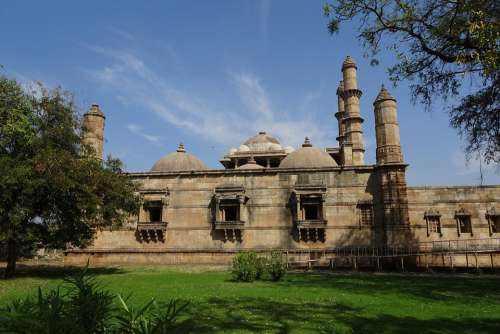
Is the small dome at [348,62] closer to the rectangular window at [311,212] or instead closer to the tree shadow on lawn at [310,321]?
the rectangular window at [311,212]

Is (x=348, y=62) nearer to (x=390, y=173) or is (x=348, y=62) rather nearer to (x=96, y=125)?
(x=390, y=173)

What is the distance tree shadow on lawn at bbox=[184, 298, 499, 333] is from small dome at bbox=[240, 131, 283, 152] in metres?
26.6

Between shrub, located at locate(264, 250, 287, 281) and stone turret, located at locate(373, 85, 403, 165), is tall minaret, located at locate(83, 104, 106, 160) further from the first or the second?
stone turret, located at locate(373, 85, 403, 165)

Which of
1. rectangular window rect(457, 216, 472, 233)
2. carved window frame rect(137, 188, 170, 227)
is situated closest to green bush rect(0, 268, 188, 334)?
carved window frame rect(137, 188, 170, 227)

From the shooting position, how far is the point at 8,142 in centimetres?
1529

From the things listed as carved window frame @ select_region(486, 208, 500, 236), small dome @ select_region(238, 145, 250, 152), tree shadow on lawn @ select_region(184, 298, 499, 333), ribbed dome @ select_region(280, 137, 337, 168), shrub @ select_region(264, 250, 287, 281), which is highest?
small dome @ select_region(238, 145, 250, 152)

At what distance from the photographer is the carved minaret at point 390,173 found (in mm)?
20156

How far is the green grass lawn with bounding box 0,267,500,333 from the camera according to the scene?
22.8 ft

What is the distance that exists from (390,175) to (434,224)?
4227mm

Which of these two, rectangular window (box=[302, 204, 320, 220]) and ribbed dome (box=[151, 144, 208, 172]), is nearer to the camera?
rectangular window (box=[302, 204, 320, 220])

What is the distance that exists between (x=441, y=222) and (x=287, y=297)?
15.3 m

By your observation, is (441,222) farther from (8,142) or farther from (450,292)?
(8,142)

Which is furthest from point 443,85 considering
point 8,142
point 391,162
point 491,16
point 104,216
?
point 8,142

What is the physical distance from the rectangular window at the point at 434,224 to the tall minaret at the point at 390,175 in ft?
7.37
